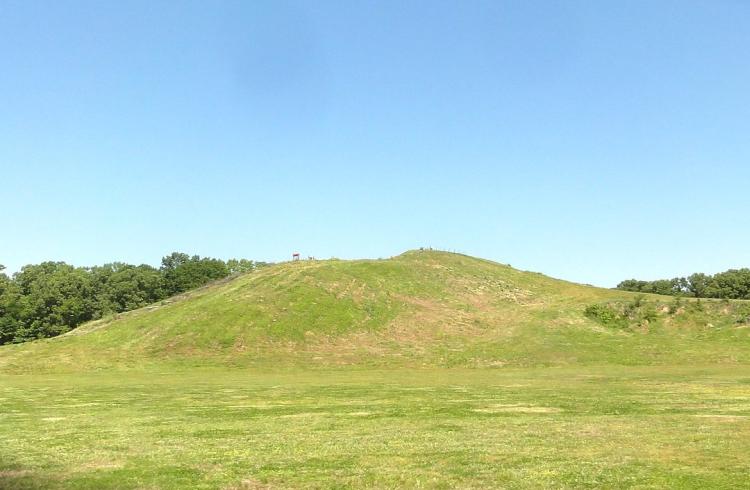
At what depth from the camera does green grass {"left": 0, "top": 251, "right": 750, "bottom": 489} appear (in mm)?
15281

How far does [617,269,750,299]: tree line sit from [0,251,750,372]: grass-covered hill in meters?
64.8

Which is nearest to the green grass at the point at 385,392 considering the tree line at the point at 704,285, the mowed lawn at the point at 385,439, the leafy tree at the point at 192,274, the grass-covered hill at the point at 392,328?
the mowed lawn at the point at 385,439

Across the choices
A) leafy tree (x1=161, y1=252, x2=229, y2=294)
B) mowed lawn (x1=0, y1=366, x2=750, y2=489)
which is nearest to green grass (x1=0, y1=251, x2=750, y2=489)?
mowed lawn (x1=0, y1=366, x2=750, y2=489)


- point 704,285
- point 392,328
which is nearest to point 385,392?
point 392,328

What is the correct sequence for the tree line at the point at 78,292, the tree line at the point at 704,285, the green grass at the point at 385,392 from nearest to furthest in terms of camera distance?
the green grass at the point at 385,392, the tree line at the point at 78,292, the tree line at the point at 704,285

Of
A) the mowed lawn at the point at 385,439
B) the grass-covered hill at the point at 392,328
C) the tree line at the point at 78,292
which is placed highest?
the tree line at the point at 78,292

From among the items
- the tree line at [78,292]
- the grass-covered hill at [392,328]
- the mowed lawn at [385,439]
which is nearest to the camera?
the mowed lawn at [385,439]

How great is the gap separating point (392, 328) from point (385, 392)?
40295mm

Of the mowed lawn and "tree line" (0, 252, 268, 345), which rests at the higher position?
"tree line" (0, 252, 268, 345)

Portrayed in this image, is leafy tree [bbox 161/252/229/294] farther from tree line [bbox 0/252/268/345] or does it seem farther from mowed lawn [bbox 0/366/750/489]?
mowed lawn [bbox 0/366/750/489]

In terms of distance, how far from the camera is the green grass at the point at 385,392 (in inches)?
602

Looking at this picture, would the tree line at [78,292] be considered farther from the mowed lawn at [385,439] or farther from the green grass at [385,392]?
the mowed lawn at [385,439]

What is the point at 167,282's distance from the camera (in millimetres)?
148750

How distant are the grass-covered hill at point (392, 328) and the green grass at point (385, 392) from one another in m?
0.32
